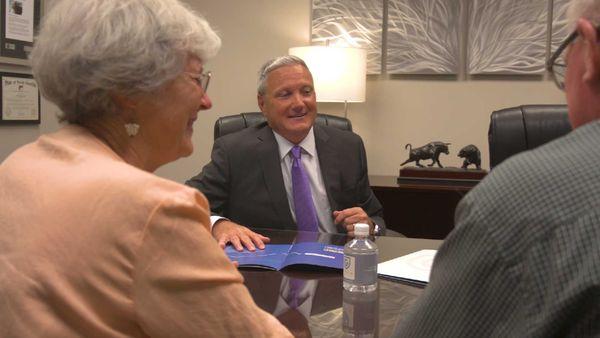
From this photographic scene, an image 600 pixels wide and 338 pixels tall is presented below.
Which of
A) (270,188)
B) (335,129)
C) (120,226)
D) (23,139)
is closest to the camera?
(120,226)

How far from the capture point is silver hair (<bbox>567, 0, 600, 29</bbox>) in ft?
2.38

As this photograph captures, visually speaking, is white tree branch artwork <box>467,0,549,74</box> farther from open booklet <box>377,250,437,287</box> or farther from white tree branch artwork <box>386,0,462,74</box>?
open booklet <box>377,250,437,287</box>

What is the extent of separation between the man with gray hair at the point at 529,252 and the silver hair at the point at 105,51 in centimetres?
61

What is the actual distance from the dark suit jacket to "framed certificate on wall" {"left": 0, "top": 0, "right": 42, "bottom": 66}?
1116mm

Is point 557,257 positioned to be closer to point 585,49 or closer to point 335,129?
point 585,49

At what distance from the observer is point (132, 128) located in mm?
1090

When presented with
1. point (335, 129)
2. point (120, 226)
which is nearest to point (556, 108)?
point (335, 129)

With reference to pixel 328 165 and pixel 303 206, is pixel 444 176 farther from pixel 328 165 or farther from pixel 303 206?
pixel 303 206

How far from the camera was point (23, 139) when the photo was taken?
9.92 ft

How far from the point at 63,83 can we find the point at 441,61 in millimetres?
3113

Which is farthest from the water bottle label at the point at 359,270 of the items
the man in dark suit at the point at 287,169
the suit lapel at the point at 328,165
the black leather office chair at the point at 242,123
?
the black leather office chair at the point at 242,123

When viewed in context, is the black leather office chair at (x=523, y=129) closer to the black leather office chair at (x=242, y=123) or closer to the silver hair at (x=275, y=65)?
the black leather office chair at (x=242, y=123)

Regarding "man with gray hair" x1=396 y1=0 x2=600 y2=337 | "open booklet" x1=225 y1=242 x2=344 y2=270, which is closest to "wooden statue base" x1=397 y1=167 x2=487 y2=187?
"open booklet" x1=225 y1=242 x2=344 y2=270

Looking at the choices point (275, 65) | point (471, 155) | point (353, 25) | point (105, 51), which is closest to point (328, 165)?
point (275, 65)
